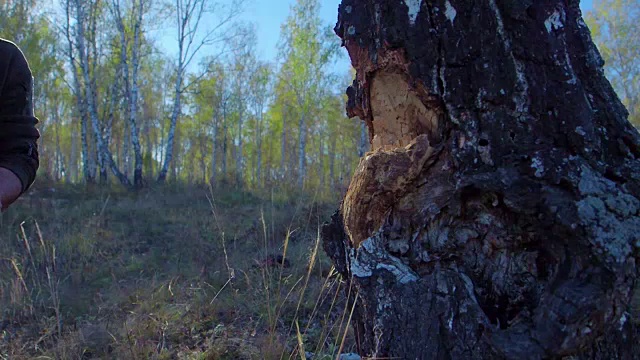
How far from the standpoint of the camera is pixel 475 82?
55.5 inches

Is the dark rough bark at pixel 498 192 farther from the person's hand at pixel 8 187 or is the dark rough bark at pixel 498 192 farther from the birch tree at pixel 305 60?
the birch tree at pixel 305 60

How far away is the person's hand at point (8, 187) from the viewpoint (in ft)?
4.79

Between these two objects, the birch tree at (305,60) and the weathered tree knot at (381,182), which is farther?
the birch tree at (305,60)

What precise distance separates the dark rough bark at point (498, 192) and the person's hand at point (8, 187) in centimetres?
120

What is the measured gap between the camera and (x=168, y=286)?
3623 mm

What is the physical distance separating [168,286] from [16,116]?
225cm

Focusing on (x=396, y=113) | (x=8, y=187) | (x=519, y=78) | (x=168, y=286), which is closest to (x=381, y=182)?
(x=396, y=113)

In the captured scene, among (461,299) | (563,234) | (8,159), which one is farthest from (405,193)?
(8,159)

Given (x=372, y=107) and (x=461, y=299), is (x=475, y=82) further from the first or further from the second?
(x=461, y=299)

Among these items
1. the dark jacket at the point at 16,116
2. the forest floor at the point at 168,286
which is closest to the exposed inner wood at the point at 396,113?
the forest floor at the point at 168,286

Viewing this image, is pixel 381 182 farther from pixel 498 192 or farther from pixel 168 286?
pixel 168 286

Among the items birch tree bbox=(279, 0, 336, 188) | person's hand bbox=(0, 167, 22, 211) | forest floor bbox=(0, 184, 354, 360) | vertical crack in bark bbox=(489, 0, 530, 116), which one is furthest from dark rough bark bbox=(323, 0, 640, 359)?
birch tree bbox=(279, 0, 336, 188)

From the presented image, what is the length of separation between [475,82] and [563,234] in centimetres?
53

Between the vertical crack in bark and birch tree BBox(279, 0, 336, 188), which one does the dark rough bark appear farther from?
birch tree BBox(279, 0, 336, 188)
